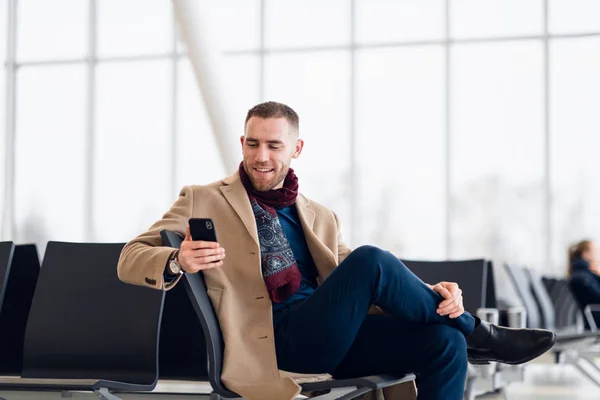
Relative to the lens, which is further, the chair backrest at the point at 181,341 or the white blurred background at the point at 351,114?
the white blurred background at the point at 351,114

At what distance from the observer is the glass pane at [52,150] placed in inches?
442

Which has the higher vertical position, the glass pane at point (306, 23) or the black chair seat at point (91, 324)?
the glass pane at point (306, 23)

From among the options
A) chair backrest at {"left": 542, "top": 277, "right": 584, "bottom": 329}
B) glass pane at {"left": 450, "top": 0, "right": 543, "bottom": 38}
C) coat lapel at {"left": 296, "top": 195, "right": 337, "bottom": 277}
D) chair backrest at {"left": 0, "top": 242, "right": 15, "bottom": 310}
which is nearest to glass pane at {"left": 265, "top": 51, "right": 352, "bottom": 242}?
glass pane at {"left": 450, "top": 0, "right": 543, "bottom": 38}

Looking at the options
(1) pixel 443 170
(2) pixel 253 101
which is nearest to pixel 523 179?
(1) pixel 443 170

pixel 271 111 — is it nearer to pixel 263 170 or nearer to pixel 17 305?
pixel 263 170

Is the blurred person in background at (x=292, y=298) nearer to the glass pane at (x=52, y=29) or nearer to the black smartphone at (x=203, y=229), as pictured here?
the black smartphone at (x=203, y=229)

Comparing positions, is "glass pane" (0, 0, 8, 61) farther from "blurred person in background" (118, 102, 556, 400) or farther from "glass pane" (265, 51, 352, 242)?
"blurred person in background" (118, 102, 556, 400)

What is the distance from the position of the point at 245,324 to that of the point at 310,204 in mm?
494

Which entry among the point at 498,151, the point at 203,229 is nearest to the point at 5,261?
the point at 203,229

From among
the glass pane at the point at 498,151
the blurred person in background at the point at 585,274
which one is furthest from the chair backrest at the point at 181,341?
the glass pane at the point at 498,151

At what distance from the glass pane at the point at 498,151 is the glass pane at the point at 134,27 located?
11.9 ft

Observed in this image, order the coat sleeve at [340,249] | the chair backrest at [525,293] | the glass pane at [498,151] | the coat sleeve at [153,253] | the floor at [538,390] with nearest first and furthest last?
the coat sleeve at [153,253] → the coat sleeve at [340,249] → the floor at [538,390] → the chair backrest at [525,293] → the glass pane at [498,151]

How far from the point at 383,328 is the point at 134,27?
9266mm

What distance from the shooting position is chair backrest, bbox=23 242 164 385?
10.0 ft
